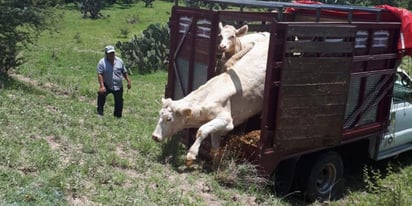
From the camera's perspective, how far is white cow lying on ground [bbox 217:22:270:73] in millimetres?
7293

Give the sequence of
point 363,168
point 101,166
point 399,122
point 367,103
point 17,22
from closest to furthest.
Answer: point 101,166 < point 367,103 < point 399,122 < point 363,168 < point 17,22

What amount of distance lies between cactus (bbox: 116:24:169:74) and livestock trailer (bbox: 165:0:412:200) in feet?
30.0

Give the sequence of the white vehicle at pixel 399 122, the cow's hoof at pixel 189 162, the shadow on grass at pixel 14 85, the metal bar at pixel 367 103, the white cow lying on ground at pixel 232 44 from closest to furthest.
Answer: the cow's hoof at pixel 189 162, the white cow lying on ground at pixel 232 44, the metal bar at pixel 367 103, the white vehicle at pixel 399 122, the shadow on grass at pixel 14 85

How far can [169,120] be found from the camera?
690cm

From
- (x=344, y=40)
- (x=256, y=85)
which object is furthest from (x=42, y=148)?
(x=344, y=40)

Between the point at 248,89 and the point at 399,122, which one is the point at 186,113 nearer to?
the point at 248,89

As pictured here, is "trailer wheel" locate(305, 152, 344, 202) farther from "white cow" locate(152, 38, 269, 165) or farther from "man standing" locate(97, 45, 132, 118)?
"man standing" locate(97, 45, 132, 118)

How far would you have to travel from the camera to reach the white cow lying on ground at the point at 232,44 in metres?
7.29

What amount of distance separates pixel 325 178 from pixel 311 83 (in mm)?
1504

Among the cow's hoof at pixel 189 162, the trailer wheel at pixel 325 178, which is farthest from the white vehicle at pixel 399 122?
the cow's hoof at pixel 189 162

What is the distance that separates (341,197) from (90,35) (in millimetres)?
18771

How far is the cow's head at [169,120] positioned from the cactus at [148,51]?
10.4 m

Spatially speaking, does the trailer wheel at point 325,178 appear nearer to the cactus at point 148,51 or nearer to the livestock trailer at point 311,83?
the livestock trailer at point 311,83

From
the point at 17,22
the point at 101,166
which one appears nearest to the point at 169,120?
the point at 101,166
